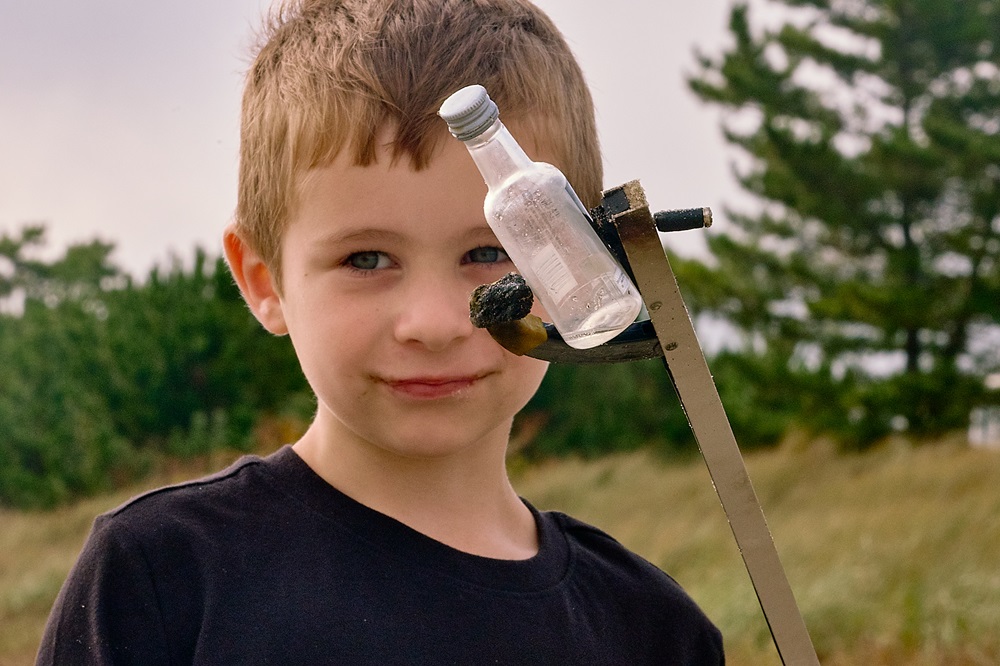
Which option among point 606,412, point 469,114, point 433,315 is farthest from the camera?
point 606,412

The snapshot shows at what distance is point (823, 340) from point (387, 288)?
46.2 ft

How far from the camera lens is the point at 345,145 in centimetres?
142

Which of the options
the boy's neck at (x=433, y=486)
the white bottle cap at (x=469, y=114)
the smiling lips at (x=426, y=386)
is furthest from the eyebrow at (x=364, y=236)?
the white bottle cap at (x=469, y=114)

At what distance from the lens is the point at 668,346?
3.47 ft

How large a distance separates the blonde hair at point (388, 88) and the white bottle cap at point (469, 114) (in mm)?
406

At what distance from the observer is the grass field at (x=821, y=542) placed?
6078 mm

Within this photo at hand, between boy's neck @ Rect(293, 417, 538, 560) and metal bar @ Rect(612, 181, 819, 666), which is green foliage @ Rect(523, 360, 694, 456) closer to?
boy's neck @ Rect(293, 417, 538, 560)

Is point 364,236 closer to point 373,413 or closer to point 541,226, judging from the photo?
point 373,413

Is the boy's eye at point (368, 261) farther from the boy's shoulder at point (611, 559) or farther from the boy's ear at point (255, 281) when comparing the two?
the boy's shoulder at point (611, 559)

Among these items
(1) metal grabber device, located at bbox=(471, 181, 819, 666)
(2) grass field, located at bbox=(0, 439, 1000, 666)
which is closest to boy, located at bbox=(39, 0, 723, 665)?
(1) metal grabber device, located at bbox=(471, 181, 819, 666)

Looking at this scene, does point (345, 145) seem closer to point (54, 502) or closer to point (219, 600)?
point (219, 600)

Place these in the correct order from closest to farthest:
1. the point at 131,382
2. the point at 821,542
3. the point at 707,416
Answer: the point at 707,416 → the point at 821,542 → the point at 131,382

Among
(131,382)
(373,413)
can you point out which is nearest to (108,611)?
(373,413)

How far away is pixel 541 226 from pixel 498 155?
79 millimetres
